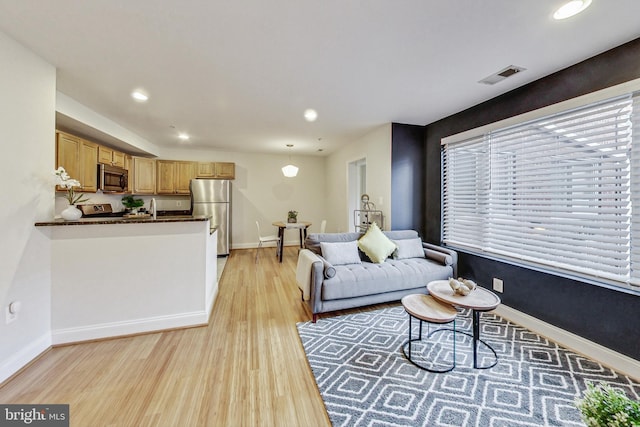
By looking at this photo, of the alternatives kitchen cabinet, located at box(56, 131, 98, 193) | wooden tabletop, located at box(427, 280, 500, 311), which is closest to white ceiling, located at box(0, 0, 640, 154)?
kitchen cabinet, located at box(56, 131, 98, 193)

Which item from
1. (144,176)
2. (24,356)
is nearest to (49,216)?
(24,356)

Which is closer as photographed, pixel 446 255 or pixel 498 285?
pixel 498 285

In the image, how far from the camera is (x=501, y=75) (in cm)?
235

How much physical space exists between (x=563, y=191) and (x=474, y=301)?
1443mm

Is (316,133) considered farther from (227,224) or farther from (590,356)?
(590,356)

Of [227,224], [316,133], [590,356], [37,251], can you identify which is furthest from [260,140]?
[590,356]

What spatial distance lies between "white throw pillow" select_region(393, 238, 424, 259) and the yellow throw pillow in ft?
0.36

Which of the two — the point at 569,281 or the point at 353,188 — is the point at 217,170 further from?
the point at 569,281

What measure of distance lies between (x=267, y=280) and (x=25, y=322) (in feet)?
8.12

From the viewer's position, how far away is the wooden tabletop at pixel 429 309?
5.85ft

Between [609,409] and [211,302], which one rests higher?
[609,409]

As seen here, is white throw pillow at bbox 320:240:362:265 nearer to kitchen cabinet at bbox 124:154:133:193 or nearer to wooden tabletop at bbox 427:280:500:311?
wooden tabletop at bbox 427:280:500:311

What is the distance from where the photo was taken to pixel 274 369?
1.84m

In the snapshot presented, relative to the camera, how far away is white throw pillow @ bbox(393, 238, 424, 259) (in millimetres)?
3287
